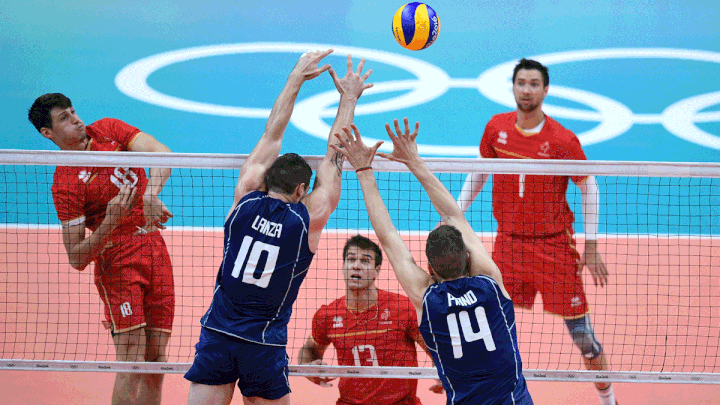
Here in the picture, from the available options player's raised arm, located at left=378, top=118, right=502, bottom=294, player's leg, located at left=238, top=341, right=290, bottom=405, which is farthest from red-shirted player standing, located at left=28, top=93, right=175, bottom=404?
player's raised arm, located at left=378, top=118, right=502, bottom=294

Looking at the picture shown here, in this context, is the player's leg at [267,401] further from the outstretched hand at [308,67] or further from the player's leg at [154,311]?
the outstretched hand at [308,67]

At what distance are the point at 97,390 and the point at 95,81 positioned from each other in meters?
7.89

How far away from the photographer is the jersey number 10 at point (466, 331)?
353 centimetres

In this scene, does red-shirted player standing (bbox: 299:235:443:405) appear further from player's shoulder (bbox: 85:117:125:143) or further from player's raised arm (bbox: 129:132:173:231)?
player's shoulder (bbox: 85:117:125:143)

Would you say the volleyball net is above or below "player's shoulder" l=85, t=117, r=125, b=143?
below

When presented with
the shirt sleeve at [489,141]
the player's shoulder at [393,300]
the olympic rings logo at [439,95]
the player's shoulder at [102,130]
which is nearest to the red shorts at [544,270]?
the shirt sleeve at [489,141]

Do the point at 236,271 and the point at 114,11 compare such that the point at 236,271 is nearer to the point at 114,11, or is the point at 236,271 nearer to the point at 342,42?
the point at 342,42

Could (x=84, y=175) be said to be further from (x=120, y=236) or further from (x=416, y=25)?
(x=416, y=25)

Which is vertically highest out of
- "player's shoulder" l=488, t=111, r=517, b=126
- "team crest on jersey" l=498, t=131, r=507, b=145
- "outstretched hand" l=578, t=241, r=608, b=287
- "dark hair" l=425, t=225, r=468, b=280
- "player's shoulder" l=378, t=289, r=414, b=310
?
"player's shoulder" l=488, t=111, r=517, b=126

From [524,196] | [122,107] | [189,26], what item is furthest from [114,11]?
[524,196]

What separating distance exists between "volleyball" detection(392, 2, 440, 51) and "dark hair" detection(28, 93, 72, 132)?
284 centimetres

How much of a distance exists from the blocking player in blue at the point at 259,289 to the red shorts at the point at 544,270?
7.03 ft

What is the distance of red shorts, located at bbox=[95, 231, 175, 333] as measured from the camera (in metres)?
5.08

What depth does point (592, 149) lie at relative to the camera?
11570 millimetres
